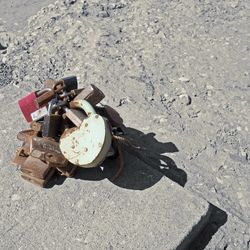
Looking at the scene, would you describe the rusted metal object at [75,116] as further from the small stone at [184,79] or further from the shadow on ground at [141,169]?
the small stone at [184,79]

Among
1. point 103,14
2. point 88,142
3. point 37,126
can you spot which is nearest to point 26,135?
point 37,126

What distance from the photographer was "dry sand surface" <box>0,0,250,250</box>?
8.28 ft

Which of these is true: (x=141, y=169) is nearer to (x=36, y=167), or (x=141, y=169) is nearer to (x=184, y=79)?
(x=36, y=167)

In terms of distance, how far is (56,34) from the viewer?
11.3ft

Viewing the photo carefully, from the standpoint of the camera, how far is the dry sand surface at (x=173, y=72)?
8.28 ft

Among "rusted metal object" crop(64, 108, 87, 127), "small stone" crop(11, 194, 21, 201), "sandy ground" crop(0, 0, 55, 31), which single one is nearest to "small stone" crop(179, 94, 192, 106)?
"rusted metal object" crop(64, 108, 87, 127)

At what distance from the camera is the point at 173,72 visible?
3154 millimetres

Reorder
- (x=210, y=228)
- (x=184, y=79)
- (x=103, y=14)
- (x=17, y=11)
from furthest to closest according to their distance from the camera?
1. (x=17, y=11)
2. (x=103, y=14)
3. (x=184, y=79)
4. (x=210, y=228)

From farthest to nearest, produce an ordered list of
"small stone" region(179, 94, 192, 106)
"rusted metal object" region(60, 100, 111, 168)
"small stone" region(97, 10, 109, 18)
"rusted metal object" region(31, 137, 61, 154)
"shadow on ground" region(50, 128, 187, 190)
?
"small stone" region(97, 10, 109, 18) → "small stone" region(179, 94, 192, 106) → "shadow on ground" region(50, 128, 187, 190) → "rusted metal object" region(31, 137, 61, 154) → "rusted metal object" region(60, 100, 111, 168)

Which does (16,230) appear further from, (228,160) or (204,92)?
(204,92)

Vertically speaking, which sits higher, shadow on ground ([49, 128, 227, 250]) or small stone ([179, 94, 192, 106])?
shadow on ground ([49, 128, 227, 250])

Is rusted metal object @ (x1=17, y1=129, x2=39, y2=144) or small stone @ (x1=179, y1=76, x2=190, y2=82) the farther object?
small stone @ (x1=179, y1=76, x2=190, y2=82)

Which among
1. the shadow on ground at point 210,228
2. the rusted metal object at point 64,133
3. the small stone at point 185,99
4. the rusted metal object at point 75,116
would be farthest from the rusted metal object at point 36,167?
the small stone at point 185,99

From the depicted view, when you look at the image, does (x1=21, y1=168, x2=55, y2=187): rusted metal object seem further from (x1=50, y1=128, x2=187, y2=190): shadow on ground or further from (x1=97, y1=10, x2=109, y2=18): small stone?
(x1=97, y1=10, x2=109, y2=18): small stone
